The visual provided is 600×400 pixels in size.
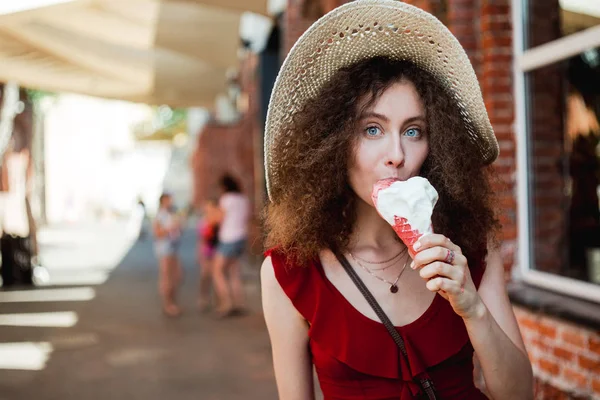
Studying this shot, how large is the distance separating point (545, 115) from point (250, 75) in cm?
1106

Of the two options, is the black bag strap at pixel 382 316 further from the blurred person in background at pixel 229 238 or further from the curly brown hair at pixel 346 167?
the blurred person in background at pixel 229 238

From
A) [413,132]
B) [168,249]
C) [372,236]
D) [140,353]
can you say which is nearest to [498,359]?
[372,236]

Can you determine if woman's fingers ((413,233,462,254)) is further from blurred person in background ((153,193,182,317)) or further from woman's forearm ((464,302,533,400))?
blurred person in background ((153,193,182,317))

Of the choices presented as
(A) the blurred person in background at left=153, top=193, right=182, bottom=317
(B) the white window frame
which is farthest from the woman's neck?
(A) the blurred person in background at left=153, top=193, right=182, bottom=317

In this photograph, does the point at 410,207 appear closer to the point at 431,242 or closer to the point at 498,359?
the point at 431,242

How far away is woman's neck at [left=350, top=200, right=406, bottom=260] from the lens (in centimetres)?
192

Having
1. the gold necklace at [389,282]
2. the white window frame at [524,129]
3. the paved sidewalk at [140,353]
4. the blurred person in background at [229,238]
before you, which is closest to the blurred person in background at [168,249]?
the paved sidewalk at [140,353]

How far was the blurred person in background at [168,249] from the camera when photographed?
28.2 ft

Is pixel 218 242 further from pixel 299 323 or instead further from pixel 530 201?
pixel 299 323

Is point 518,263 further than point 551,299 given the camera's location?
Yes

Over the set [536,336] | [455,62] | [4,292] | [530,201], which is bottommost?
[4,292]

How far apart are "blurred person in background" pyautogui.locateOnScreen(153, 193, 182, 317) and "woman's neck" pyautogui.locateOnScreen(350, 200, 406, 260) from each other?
684 centimetres

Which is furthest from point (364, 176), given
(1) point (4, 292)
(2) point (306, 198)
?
(1) point (4, 292)

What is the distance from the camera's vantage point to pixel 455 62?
6.00 ft
